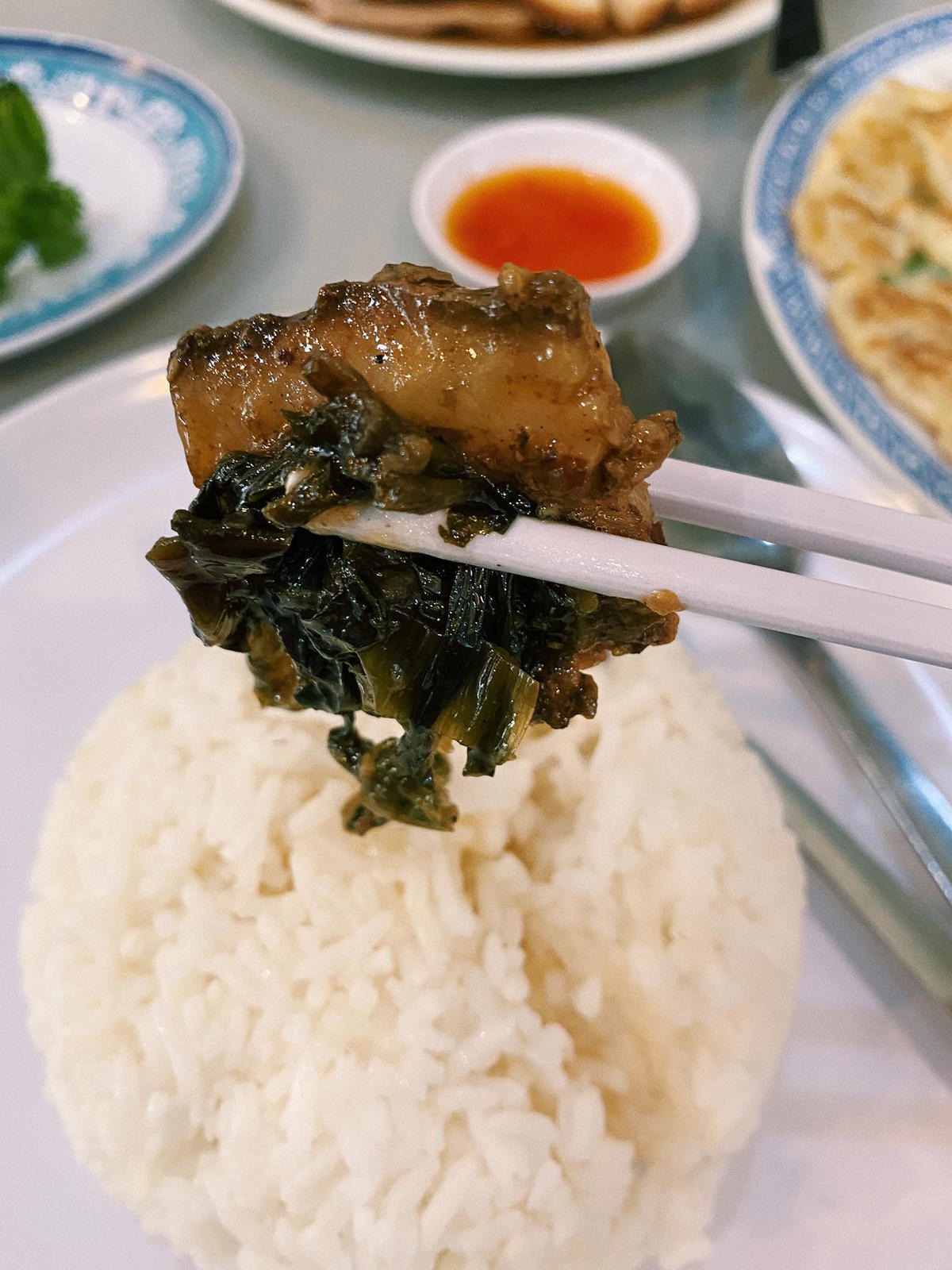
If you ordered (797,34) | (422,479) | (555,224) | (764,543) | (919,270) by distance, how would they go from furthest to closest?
(797,34) → (555,224) → (919,270) → (764,543) → (422,479)

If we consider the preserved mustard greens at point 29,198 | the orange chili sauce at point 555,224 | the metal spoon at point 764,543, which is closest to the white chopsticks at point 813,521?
the metal spoon at point 764,543

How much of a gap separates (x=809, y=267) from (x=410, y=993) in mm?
2312

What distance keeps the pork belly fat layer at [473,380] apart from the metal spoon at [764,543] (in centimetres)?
117

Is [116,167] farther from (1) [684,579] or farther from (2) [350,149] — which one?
(1) [684,579]

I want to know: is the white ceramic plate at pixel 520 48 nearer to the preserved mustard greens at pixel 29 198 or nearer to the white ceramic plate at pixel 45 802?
the preserved mustard greens at pixel 29 198

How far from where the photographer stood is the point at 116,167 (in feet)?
10.5

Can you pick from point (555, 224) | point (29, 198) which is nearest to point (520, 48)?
point (555, 224)

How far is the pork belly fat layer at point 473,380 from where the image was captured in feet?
3.09

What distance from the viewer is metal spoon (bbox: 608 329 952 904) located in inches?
73.8

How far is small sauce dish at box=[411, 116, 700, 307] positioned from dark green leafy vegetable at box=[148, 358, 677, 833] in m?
1.94

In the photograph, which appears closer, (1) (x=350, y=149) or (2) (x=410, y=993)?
(2) (x=410, y=993)

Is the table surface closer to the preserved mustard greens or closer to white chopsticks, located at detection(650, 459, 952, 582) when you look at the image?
the preserved mustard greens

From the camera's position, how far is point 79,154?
3.23 meters

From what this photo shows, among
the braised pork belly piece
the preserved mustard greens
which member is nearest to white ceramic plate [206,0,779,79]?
the preserved mustard greens
